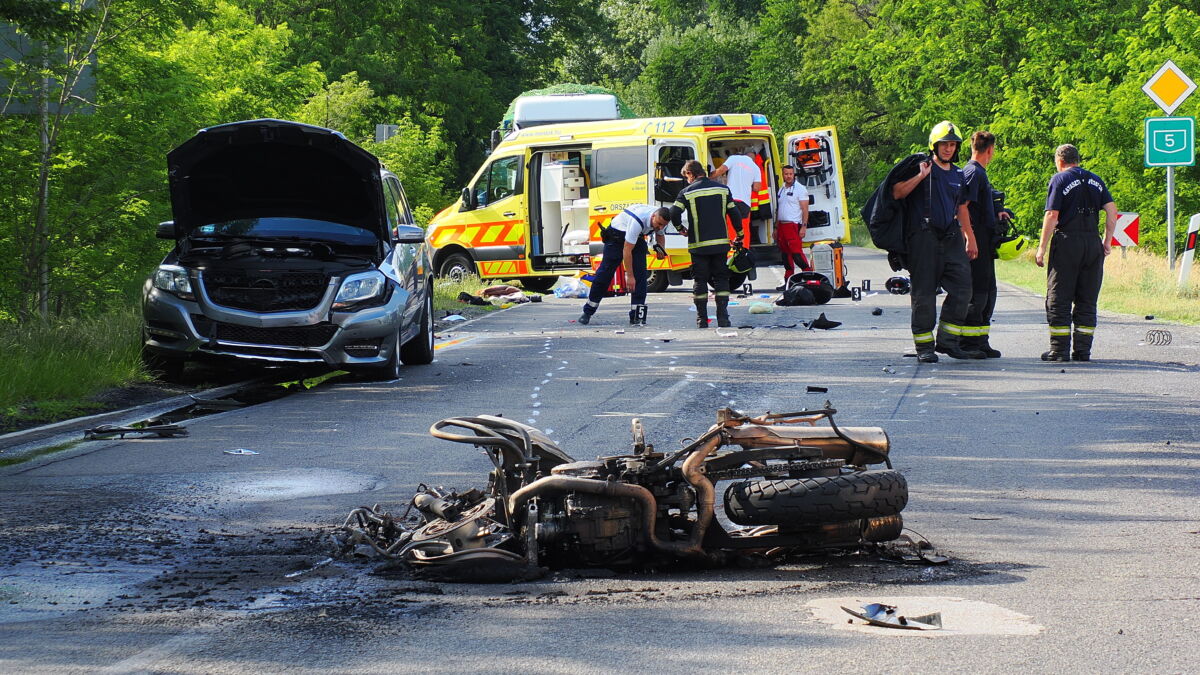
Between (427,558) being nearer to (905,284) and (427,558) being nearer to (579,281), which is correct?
(905,284)

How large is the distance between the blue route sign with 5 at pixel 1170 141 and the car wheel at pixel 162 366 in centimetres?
1374

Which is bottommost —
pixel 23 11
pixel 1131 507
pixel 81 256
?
pixel 1131 507

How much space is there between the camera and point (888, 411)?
→ 10.3 meters

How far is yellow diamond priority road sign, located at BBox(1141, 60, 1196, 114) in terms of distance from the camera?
20359 millimetres

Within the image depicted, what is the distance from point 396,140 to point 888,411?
26.9 m

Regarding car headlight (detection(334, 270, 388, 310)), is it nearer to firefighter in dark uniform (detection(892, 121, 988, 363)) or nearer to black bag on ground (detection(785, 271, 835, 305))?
firefighter in dark uniform (detection(892, 121, 988, 363))

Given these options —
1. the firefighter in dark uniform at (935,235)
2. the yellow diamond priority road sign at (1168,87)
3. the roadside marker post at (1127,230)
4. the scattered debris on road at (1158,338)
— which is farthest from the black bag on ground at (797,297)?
the firefighter in dark uniform at (935,235)

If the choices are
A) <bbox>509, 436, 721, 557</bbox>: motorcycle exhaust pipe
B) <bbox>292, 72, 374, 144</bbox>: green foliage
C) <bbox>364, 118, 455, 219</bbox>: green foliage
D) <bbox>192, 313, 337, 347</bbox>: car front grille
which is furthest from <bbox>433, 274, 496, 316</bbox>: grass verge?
<bbox>509, 436, 721, 557</bbox>: motorcycle exhaust pipe

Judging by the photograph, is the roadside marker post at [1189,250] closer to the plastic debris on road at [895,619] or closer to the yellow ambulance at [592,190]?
the yellow ambulance at [592,190]

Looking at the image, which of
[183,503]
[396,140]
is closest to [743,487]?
[183,503]

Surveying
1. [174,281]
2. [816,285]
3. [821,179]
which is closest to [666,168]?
[821,179]

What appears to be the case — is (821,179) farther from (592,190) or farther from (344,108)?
(344,108)

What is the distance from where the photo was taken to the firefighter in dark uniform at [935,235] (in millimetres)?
13312

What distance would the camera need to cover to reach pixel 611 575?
18.5 feet
